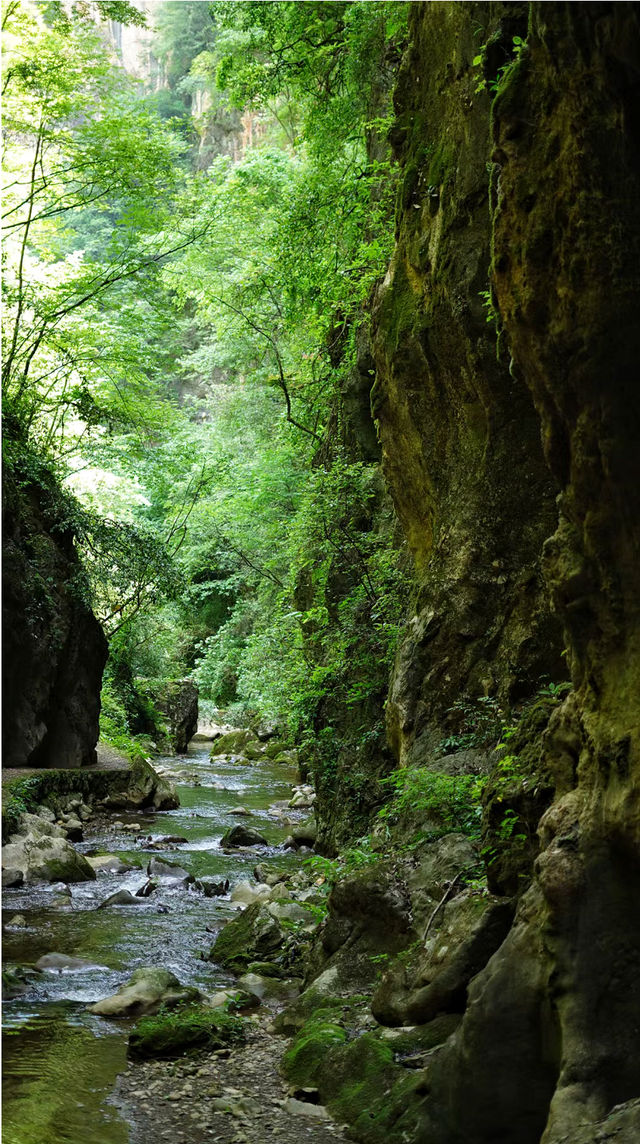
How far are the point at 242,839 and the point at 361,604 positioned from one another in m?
4.47

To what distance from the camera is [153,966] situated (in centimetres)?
785

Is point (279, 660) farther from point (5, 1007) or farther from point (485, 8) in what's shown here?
point (485, 8)

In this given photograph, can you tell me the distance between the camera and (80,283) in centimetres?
1723

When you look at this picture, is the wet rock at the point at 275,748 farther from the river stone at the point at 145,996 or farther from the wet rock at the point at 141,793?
the river stone at the point at 145,996

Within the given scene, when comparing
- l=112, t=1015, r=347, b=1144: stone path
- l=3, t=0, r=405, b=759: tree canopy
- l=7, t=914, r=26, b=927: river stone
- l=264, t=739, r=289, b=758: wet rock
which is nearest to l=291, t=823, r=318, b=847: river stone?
l=3, t=0, r=405, b=759: tree canopy

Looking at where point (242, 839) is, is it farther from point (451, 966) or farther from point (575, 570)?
point (575, 570)

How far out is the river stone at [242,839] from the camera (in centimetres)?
1316

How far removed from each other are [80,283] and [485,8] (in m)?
11.4

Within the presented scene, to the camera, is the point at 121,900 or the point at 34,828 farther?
the point at 34,828

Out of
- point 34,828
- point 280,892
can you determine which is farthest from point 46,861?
point 280,892

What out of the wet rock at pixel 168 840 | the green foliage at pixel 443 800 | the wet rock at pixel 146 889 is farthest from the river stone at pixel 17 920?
the green foliage at pixel 443 800

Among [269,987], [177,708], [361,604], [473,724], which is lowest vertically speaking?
[269,987]

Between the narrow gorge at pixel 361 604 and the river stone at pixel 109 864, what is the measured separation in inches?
3.1

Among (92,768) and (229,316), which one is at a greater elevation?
(229,316)
